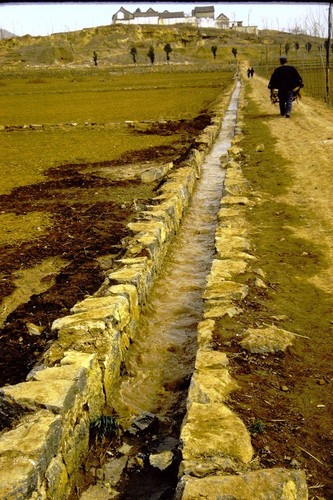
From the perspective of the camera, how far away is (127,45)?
114m

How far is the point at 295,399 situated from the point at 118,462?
4.16 feet

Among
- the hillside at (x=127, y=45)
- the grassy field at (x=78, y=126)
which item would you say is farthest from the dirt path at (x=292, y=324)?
the hillside at (x=127, y=45)

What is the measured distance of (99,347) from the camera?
4062 millimetres

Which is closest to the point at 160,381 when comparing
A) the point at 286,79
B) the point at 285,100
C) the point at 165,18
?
the point at 286,79

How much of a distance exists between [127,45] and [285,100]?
105 metres

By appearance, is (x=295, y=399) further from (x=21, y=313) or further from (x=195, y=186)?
(x=195, y=186)

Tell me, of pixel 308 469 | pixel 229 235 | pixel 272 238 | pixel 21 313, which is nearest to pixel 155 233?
pixel 229 235

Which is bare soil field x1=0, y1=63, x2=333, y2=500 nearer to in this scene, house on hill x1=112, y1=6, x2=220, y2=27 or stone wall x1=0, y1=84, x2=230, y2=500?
stone wall x1=0, y1=84, x2=230, y2=500

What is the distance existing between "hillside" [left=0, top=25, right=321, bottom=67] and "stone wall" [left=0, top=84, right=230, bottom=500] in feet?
316

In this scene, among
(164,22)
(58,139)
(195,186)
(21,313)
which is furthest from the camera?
(164,22)

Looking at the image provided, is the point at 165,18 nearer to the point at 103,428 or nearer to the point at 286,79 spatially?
the point at 286,79

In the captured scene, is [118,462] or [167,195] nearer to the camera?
[118,462]

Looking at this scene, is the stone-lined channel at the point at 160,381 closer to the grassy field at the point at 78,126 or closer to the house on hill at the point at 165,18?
the grassy field at the point at 78,126

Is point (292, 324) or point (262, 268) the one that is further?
point (262, 268)
